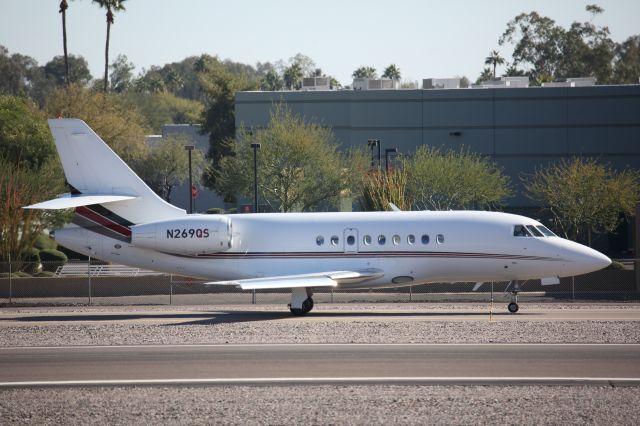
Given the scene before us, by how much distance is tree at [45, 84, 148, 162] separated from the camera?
80938 millimetres

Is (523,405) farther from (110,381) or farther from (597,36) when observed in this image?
(597,36)

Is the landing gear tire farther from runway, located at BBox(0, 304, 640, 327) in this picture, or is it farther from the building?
the building

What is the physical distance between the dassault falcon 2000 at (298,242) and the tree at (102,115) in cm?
4982

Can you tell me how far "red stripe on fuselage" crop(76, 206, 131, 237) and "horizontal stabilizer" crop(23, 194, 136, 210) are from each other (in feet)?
1.54

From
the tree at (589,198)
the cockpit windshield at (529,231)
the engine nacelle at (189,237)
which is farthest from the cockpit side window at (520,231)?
the tree at (589,198)

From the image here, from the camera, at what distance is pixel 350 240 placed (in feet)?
95.9

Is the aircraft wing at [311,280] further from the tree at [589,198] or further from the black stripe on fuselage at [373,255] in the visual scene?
the tree at [589,198]

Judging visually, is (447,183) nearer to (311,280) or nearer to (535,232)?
(535,232)

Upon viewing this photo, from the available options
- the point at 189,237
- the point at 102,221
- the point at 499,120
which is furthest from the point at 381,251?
the point at 499,120

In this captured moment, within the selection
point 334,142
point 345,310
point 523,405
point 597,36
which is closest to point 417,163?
point 334,142

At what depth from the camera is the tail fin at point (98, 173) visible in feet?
97.8

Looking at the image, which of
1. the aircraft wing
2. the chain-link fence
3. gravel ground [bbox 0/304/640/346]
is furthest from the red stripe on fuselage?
the chain-link fence

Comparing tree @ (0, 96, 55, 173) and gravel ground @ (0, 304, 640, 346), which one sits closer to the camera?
gravel ground @ (0, 304, 640, 346)

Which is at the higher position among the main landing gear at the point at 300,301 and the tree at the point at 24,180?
the tree at the point at 24,180
